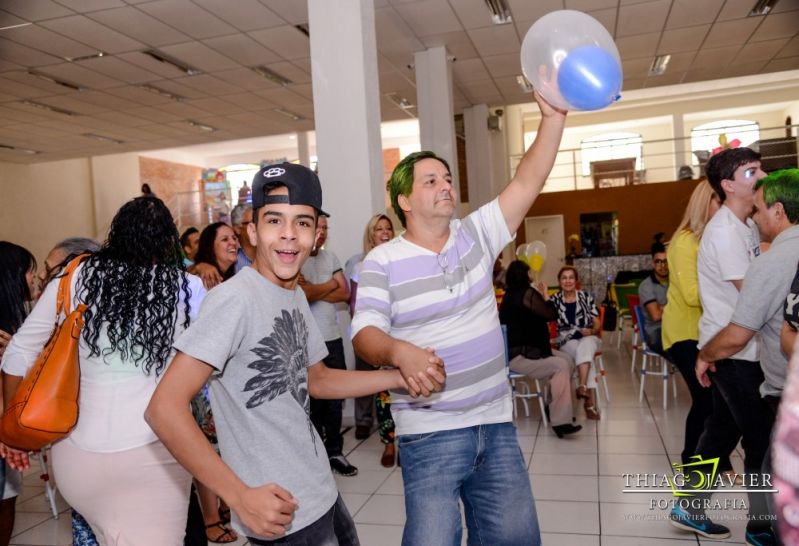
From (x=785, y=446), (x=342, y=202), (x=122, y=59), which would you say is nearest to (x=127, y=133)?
(x=122, y=59)

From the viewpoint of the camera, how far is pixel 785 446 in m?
0.65

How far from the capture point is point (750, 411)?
→ 243 cm

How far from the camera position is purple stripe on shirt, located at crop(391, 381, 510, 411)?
1.70 meters

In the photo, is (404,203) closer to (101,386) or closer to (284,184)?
(284,184)

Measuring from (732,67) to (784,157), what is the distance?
151 inches

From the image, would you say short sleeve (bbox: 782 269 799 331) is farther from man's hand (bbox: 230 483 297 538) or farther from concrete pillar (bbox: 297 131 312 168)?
concrete pillar (bbox: 297 131 312 168)

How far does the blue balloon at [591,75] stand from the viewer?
1645 mm

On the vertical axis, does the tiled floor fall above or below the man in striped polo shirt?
below

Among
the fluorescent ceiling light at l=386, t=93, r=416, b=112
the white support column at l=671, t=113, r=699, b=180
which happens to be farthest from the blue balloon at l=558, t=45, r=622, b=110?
the white support column at l=671, t=113, r=699, b=180

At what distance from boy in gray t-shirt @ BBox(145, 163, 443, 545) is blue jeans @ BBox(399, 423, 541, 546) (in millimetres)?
276

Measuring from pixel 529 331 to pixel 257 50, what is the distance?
485 centimetres

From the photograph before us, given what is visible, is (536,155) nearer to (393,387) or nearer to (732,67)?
(393,387)

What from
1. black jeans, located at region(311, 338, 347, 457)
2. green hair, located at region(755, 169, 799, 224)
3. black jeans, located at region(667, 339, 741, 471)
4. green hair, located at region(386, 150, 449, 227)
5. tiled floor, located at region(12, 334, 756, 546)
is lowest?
tiled floor, located at region(12, 334, 756, 546)

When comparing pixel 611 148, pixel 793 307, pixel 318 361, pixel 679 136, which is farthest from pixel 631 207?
pixel 318 361
